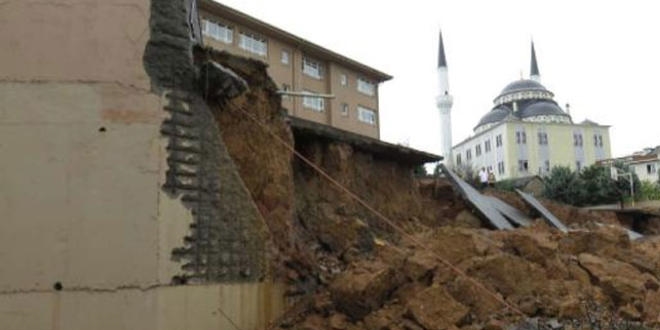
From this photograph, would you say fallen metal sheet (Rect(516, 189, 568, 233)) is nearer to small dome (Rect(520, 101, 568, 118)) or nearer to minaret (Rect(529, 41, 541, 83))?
small dome (Rect(520, 101, 568, 118))

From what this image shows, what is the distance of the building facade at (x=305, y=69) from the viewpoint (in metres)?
33.1

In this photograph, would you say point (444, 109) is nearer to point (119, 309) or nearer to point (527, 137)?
point (527, 137)

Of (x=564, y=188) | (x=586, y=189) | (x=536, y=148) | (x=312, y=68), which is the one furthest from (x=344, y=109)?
(x=536, y=148)

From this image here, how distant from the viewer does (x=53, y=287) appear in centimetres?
691

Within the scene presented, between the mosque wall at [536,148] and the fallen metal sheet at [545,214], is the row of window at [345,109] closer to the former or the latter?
the fallen metal sheet at [545,214]

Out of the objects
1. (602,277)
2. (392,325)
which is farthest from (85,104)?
(602,277)

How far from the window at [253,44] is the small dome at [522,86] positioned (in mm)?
43199

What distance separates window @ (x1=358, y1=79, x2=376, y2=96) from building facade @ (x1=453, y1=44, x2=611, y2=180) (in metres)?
21.9

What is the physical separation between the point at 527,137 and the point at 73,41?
2391 inches

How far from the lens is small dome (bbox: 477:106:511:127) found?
224ft

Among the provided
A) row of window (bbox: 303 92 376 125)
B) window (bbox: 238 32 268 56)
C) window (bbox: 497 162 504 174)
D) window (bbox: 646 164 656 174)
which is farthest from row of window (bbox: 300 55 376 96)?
window (bbox: 646 164 656 174)

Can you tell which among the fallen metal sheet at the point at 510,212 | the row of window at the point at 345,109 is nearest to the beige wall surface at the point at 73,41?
the fallen metal sheet at the point at 510,212

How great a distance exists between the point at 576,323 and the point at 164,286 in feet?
15.8

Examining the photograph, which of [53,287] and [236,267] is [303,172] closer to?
[236,267]
